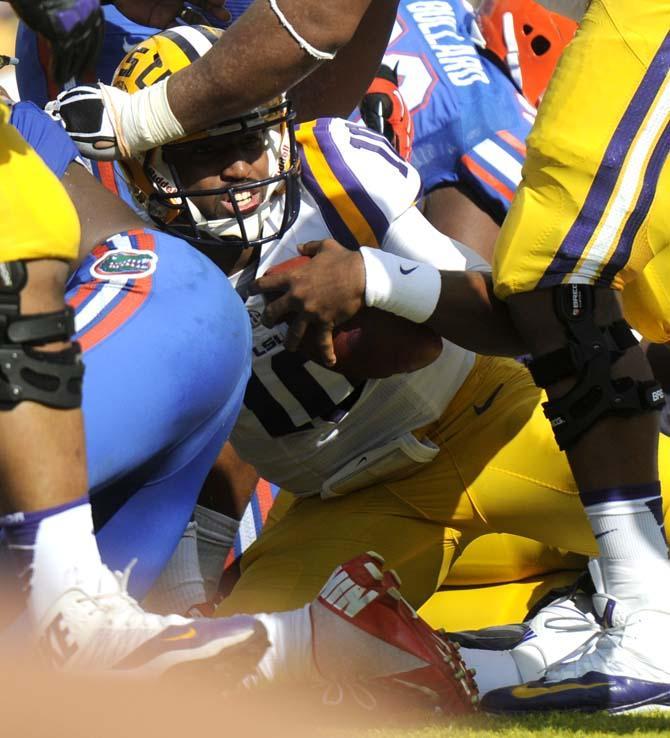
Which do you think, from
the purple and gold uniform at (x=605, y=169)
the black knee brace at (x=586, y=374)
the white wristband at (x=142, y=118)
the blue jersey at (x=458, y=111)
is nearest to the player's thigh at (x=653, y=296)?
the purple and gold uniform at (x=605, y=169)

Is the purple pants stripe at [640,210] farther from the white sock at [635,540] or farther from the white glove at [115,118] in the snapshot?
the white glove at [115,118]

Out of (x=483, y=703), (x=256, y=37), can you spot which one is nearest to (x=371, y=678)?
(x=483, y=703)

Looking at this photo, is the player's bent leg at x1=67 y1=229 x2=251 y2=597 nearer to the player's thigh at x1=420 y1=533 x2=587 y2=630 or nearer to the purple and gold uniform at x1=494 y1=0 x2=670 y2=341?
the purple and gold uniform at x1=494 y1=0 x2=670 y2=341

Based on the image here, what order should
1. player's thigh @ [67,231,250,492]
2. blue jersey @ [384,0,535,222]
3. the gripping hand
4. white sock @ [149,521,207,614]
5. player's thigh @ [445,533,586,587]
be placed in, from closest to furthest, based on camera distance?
the gripping hand
player's thigh @ [67,231,250,492]
white sock @ [149,521,207,614]
player's thigh @ [445,533,586,587]
blue jersey @ [384,0,535,222]

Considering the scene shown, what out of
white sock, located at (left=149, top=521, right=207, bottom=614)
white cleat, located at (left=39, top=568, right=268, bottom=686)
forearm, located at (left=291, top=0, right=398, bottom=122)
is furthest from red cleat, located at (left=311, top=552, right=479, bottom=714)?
forearm, located at (left=291, top=0, right=398, bottom=122)

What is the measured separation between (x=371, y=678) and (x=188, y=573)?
98cm

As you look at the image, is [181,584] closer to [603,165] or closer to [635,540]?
[635,540]

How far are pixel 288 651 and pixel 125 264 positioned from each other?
70 cm

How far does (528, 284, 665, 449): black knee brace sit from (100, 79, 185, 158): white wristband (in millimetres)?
889

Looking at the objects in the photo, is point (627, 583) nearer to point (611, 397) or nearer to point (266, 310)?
point (611, 397)

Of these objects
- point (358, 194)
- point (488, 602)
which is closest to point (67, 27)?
point (358, 194)

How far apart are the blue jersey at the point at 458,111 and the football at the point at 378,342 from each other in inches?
66.3

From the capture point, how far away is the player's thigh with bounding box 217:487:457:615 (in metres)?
2.96

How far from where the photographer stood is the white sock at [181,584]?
289 cm
